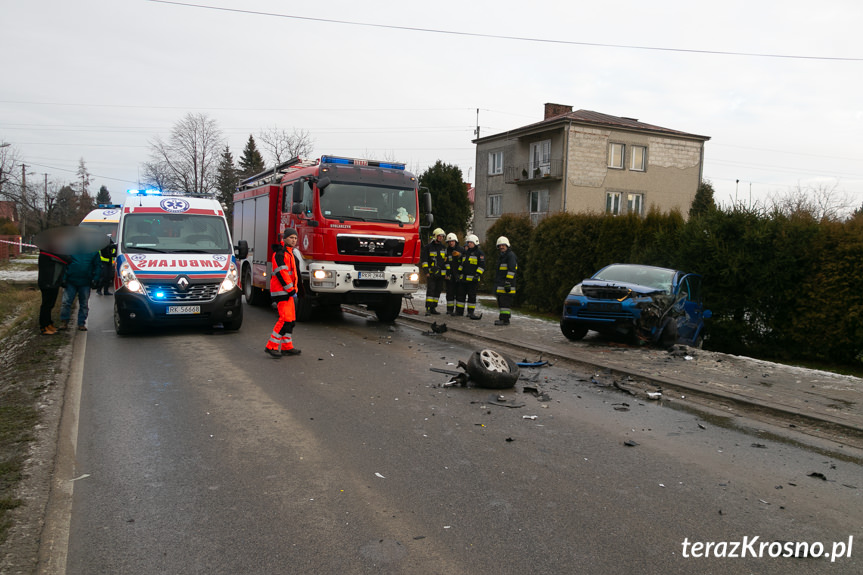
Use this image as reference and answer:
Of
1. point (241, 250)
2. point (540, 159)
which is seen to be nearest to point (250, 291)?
point (241, 250)

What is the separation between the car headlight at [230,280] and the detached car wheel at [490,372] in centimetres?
531

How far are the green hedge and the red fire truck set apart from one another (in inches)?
217

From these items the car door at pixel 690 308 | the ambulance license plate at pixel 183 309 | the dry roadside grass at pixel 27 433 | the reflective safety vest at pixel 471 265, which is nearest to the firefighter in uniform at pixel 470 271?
the reflective safety vest at pixel 471 265

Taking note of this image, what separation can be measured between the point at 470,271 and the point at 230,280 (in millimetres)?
5562

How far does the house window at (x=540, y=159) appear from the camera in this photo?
38.0 metres

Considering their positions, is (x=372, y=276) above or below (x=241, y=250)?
below

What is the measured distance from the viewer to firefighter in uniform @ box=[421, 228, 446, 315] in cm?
1466

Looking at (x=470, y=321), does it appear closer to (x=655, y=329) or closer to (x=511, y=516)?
(x=655, y=329)

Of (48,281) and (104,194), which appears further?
(104,194)

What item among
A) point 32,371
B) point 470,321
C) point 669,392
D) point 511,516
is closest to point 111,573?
point 511,516

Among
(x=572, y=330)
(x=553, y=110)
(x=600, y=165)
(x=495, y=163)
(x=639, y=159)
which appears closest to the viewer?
(x=572, y=330)

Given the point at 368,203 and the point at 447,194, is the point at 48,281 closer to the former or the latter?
the point at 368,203

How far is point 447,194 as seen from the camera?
45.5 m

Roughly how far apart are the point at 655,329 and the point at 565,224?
647 cm
